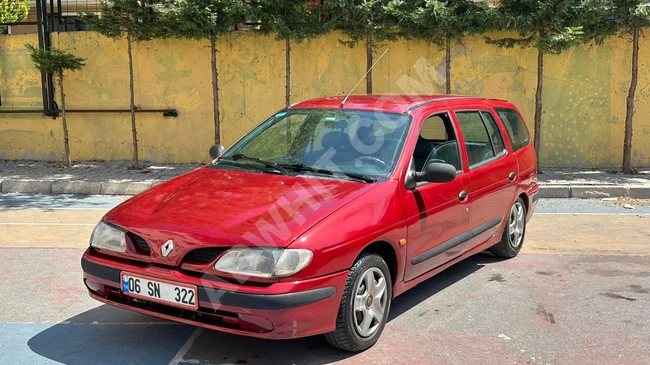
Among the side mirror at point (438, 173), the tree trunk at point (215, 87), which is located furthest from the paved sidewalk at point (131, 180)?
the side mirror at point (438, 173)

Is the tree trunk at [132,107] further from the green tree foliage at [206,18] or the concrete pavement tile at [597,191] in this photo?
the concrete pavement tile at [597,191]

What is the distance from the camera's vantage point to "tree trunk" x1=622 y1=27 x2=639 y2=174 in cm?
1101

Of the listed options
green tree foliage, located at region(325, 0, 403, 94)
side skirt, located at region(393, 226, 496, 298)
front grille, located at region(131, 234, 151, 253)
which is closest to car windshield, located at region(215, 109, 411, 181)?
side skirt, located at region(393, 226, 496, 298)

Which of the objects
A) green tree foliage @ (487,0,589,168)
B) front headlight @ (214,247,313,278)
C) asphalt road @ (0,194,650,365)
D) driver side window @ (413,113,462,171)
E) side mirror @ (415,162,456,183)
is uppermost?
green tree foliage @ (487,0,589,168)

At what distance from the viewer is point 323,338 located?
4.28m

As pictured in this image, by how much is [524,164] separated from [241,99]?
7.00m

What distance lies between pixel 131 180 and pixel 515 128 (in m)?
6.75

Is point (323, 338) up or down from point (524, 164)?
down

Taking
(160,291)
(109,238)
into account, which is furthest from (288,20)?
Answer: (160,291)

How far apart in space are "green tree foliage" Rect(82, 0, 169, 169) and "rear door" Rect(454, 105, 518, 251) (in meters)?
7.25

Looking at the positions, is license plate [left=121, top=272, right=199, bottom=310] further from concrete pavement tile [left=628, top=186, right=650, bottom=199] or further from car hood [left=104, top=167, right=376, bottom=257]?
concrete pavement tile [left=628, top=186, right=650, bottom=199]

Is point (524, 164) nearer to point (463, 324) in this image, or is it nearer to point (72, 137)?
point (463, 324)

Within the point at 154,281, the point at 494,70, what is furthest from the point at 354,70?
the point at 154,281

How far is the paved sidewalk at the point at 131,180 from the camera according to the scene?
Answer: 9.95 meters
